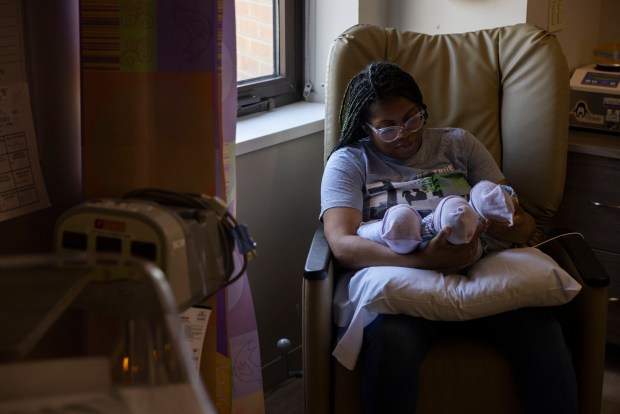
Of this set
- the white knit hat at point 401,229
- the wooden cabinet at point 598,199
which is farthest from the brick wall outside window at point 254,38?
the wooden cabinet at point 598,199

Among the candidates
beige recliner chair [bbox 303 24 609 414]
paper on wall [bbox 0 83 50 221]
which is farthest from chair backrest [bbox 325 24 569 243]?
paper on wall [bbox 0 83 50 221]

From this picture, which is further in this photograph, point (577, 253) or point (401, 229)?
point (577, 253)

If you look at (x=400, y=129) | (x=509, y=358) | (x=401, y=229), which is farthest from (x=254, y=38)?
(x=509, y=358)

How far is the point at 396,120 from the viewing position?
201cm

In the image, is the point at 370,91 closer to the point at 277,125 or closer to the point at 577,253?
the point at 277,125

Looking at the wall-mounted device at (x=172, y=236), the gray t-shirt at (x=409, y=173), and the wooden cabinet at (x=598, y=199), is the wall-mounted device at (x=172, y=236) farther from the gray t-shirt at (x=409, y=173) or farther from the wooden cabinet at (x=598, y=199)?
the wooden cabinet at (x=598, y=199)

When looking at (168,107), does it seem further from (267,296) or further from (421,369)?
(267,296)

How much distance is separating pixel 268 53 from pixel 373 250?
0.94 meters

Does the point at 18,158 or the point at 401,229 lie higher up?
the point at 18,158

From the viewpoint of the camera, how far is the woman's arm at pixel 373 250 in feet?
5.98

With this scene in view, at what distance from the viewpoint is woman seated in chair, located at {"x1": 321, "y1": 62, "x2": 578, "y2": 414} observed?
1760mm

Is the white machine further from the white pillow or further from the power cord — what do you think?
the power cord

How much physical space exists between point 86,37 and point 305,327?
75 cm

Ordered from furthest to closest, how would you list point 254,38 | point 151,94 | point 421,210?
point 254,38 → point 421,210 → point 151,94
